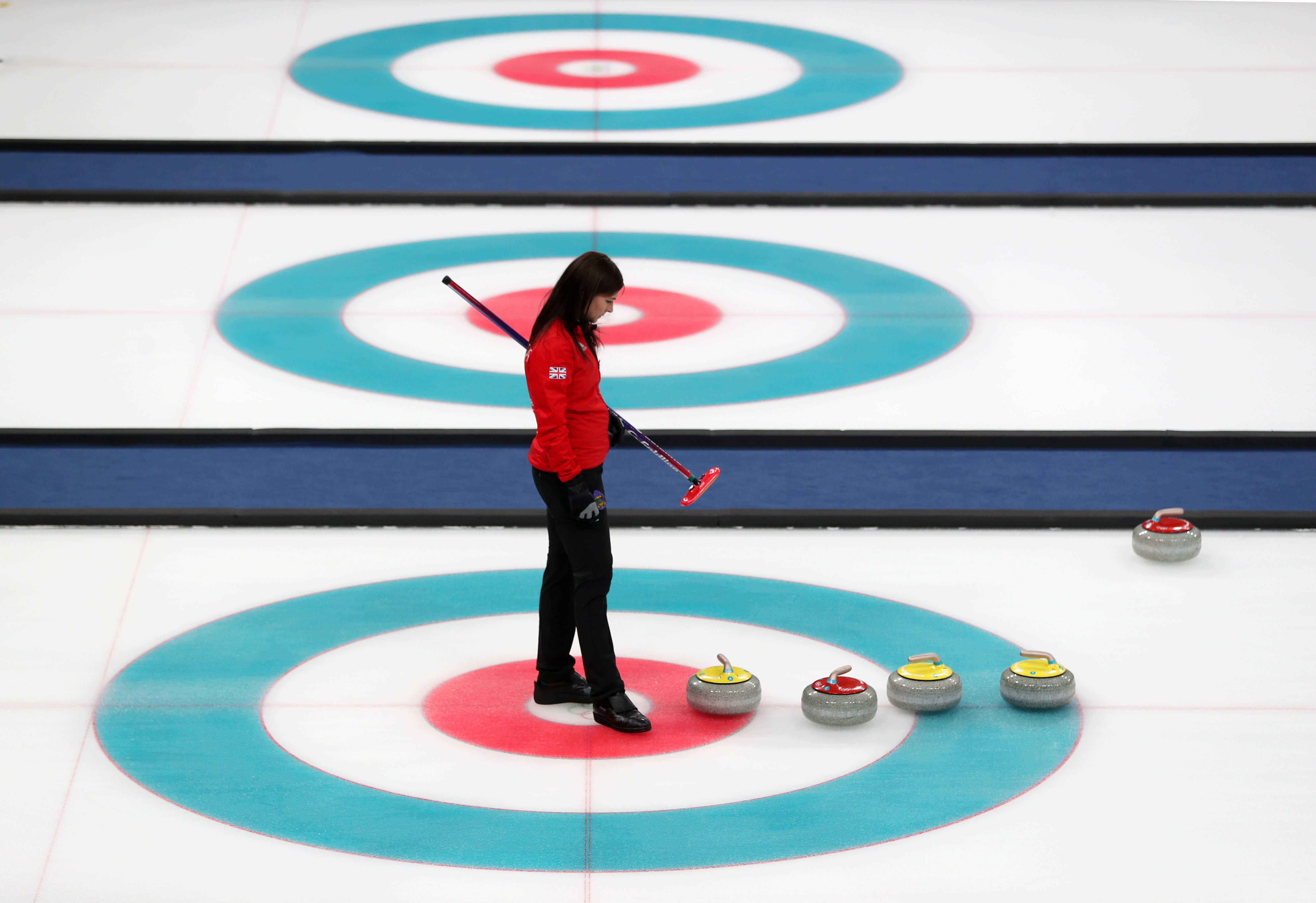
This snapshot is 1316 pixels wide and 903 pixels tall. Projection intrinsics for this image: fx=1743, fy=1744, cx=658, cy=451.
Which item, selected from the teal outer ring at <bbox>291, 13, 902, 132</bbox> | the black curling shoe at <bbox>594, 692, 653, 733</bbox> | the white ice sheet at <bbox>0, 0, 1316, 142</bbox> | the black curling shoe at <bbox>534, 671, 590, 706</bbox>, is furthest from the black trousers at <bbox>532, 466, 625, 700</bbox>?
the teal outer ring at <bbox>291, 13, 902, 132</bbox>

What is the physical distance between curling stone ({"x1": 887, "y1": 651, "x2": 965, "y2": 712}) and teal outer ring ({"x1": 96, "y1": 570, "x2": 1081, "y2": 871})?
2.3 inches

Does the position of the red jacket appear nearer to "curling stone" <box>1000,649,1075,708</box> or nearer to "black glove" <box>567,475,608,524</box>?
"black glove" <box>567,475,608,524</box>

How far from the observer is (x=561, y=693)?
504 centimetres

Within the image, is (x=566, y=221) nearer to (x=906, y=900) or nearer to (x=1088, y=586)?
(x=1088, y=586)

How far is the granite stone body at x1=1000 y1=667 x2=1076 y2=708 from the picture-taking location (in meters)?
4.95

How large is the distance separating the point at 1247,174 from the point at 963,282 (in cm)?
316

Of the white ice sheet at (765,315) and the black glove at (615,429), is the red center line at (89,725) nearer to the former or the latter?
the white ice sheet at (765,315)

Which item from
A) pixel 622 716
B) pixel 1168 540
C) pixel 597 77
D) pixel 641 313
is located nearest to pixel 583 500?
pixel 622 716

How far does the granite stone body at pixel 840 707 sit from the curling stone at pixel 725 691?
15cm

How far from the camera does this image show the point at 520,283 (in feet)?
30.5

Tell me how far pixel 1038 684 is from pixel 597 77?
9850 mm

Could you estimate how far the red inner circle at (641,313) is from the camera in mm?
8711

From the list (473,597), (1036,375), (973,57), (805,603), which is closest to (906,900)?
(805,603)

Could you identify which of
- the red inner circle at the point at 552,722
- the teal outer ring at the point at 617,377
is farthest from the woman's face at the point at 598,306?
the teal outer ring at the point at 617,377
